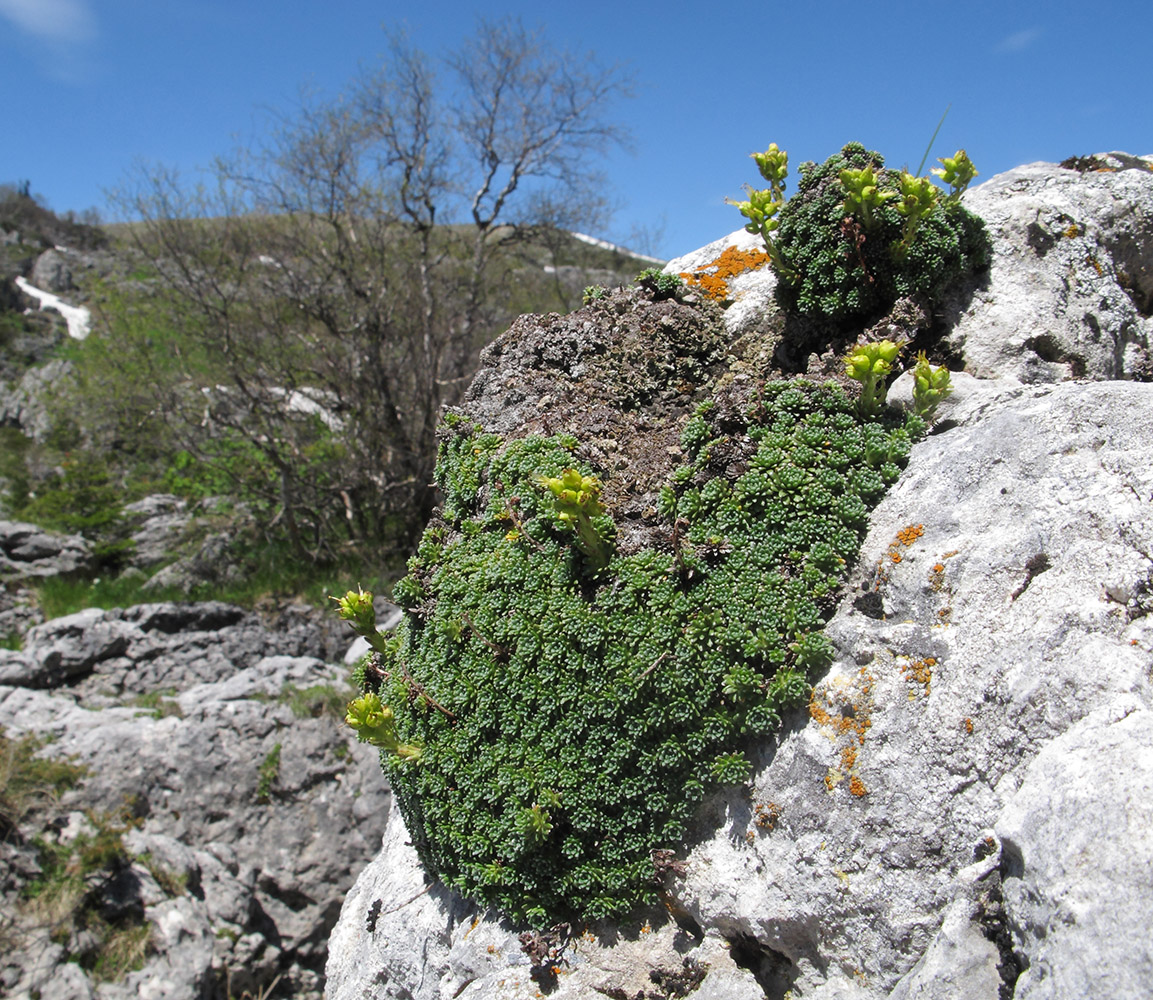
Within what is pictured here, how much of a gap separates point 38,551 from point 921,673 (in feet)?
39.2

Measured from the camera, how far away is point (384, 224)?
11.4m

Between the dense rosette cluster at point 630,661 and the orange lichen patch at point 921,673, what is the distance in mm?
297

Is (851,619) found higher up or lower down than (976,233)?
lower down

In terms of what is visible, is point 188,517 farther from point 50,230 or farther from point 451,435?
point 50,230

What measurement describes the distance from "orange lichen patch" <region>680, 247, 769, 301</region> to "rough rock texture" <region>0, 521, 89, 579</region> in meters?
10.1

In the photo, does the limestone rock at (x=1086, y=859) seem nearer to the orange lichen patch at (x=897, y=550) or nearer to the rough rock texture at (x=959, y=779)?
the rough rock texture at (x=959, y=779)

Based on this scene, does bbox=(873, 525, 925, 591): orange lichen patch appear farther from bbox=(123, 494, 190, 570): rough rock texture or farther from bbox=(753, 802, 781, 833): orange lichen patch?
bbox=(123, 494, 190, 570): rough rock texture

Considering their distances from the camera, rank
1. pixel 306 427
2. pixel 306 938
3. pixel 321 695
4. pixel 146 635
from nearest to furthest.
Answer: pixel 306 938, pixel 321 695, pixel 146 635, pixel 306 427

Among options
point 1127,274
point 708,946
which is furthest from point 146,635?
point 1127,274

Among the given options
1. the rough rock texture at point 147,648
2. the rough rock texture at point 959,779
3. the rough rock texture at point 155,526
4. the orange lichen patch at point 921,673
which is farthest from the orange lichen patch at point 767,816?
the rough rock texture at point 155,526

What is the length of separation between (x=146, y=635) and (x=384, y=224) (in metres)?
6.68

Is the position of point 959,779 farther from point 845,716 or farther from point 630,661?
point 630,661

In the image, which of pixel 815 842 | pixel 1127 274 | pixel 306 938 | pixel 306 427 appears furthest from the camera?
pixel 306 427

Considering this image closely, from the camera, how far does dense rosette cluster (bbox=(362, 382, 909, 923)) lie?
117 inches
